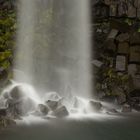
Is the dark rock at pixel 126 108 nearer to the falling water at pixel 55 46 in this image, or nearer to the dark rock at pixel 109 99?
the dark rock at pixel 109 99

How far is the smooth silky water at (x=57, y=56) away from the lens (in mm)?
35531

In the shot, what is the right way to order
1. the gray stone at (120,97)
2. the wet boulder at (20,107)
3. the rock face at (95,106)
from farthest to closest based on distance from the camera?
the gray stone at (120,97) → the rock face at (95,106) → the wet boulder at (20,107)

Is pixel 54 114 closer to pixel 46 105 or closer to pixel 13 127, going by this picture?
pixel 46 105

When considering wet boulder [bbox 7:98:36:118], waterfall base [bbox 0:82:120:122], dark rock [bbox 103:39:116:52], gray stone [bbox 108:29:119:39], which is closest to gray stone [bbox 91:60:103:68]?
dark rock [bbox 103:39:116:52]

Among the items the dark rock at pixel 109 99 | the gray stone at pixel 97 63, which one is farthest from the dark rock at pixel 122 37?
the dark rock at pixel 109 99

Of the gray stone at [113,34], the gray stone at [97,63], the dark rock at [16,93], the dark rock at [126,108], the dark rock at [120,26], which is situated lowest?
the dark rock at [126,108]

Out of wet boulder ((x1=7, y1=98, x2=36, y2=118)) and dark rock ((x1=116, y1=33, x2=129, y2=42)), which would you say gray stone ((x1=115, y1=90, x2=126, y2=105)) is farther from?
wet boulder ((x1=7, y1=98, x2=36, y2=118))

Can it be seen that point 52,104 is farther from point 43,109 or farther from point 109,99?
point 109,99

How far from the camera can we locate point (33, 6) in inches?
2021

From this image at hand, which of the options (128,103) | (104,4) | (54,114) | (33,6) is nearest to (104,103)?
(128,103)

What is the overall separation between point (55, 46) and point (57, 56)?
5.21 ft

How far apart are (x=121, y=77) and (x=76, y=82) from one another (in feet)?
18.3

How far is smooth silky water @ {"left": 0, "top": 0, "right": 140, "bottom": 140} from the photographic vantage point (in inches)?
1399

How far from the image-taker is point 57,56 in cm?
4691
